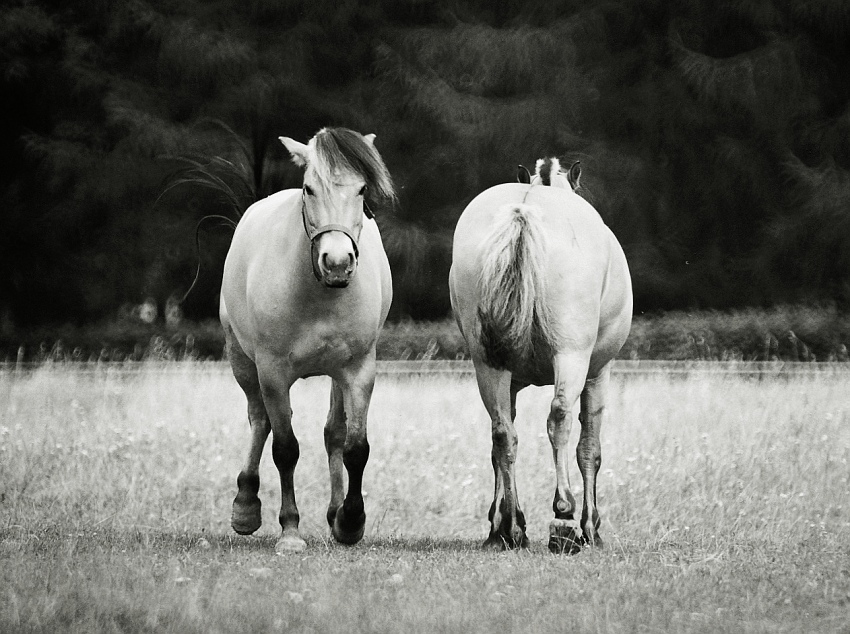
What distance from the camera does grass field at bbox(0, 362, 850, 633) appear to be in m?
4.98

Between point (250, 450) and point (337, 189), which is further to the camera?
point (250, 450)

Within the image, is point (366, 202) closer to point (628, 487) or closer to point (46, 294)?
point (628, 487)

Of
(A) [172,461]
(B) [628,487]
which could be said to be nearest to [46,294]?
(A) [172,461]

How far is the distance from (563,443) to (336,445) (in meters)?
1.67

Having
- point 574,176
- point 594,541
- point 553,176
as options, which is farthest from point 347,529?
point 574,176

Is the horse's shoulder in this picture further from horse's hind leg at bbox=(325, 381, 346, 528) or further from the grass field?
the grass field

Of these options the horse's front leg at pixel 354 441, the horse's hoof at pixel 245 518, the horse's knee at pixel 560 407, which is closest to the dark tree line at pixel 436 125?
the horse's hoof at pixel 245 518

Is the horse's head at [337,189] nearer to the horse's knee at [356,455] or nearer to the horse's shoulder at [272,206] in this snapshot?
the horse's shoulder at [272,206]

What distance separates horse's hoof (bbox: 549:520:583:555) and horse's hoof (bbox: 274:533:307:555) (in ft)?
4.80

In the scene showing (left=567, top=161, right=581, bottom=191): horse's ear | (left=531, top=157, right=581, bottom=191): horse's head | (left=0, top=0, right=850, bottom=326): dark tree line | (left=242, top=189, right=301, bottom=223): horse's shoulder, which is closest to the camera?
(left=242, top=189, right=301, bottom=223): horse's shoulder

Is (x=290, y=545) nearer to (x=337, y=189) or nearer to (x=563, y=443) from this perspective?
(x=563, y=443)

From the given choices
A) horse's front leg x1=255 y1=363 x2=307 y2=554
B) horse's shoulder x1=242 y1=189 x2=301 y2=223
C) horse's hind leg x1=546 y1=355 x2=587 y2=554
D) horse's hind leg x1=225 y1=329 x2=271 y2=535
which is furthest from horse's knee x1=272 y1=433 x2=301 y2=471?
horse's hind leg x1=546 y1=355 x2=587 y2=554

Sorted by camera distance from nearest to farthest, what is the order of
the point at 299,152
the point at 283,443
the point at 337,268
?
the point at 337,268 < the point at 299,152 < the point at 283,443

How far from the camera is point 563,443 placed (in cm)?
661
